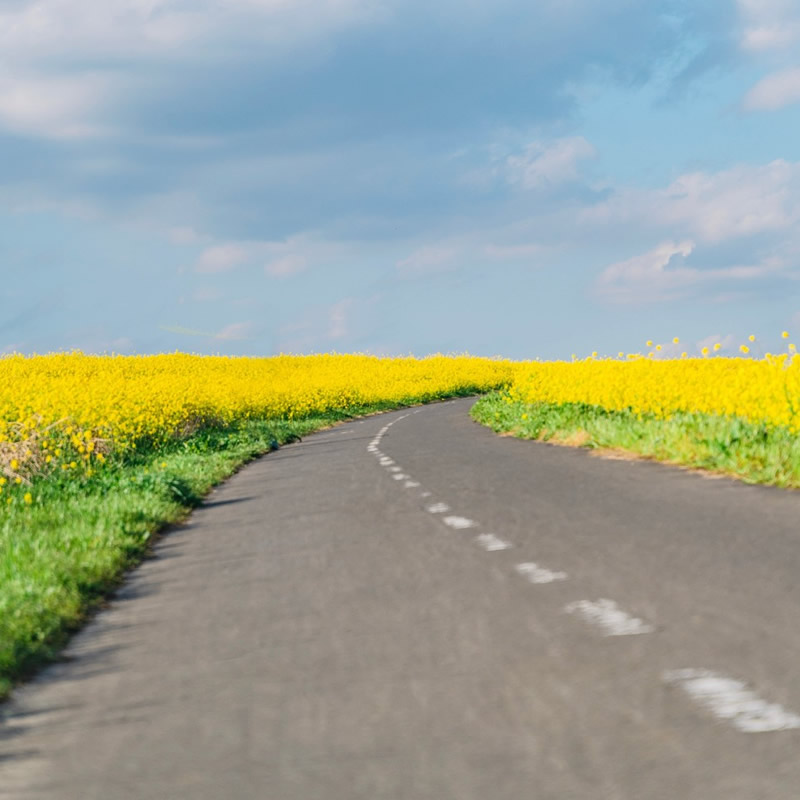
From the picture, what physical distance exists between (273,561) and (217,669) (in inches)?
124

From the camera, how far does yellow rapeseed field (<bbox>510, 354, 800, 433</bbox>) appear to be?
1562 centimetres

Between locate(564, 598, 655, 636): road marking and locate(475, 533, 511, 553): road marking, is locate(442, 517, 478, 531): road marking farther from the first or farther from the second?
locate(564, 598, 655, 636): road marking

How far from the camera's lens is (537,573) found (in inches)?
289

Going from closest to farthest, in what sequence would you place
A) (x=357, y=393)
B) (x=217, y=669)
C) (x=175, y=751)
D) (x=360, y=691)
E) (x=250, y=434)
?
(x=175, y=751) → (x=360, y=691) → (x=217, y=669) → (x=250, y=434) → (x=357, y=393)

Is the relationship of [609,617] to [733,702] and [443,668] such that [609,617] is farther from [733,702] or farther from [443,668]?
[733,702]

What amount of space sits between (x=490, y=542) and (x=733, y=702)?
4497 mm

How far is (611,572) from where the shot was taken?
7.26 metres

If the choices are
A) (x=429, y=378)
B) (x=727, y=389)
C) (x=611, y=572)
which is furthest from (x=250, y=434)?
(x=429, y=378)

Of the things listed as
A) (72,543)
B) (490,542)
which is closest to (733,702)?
(490,542)

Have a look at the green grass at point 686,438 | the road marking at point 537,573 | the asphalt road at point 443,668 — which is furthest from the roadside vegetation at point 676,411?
the road marking at point 537,573

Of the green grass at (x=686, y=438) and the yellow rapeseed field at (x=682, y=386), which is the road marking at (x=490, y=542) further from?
the yellow rapeseed field at (x=682, y=386)

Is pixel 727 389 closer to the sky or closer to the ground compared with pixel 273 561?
closer to the sky

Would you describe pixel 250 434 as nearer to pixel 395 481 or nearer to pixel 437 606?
pixel 395 481

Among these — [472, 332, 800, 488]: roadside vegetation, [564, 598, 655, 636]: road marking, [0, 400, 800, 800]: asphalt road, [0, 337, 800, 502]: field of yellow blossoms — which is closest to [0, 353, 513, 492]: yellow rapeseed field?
[0, 337, 800, 502]: field of yellow blossoms
